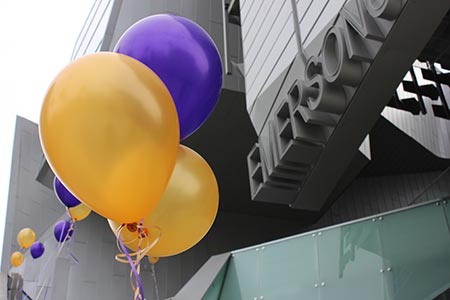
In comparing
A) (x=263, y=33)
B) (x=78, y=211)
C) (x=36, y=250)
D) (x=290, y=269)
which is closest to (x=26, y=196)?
(x=36, y=250)

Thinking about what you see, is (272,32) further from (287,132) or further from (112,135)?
(112,135)

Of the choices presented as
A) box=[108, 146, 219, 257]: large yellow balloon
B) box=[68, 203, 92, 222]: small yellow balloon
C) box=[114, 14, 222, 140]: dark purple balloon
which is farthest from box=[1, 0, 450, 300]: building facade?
box=[108, 146, 219, 257]: large yellow balloon

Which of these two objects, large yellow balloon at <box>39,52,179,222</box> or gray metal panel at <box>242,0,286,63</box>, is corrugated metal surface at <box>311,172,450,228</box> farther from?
large yellow balloon at <box>39,52,179,222</box>

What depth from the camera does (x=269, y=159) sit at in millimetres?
5543

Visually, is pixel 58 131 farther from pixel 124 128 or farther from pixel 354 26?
pixel 354 26

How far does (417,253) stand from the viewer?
401cm

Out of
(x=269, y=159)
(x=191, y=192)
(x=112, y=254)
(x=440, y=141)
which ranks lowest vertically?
(x=112, y=254)

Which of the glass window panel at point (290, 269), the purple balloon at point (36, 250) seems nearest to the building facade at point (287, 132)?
the glass window panel at point (290, 269)

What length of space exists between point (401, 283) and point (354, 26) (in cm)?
197

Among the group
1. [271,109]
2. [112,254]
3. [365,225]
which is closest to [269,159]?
[271,109]

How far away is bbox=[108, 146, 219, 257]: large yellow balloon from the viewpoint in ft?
8.25

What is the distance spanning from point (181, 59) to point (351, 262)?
2.60 meters

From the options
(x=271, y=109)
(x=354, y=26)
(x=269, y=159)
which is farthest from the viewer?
(x=271, y=109)

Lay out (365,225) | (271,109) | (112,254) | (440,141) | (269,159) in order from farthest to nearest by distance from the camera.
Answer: (440,141)
(112,254)
(271,109)
(269,159)
(365,225)
